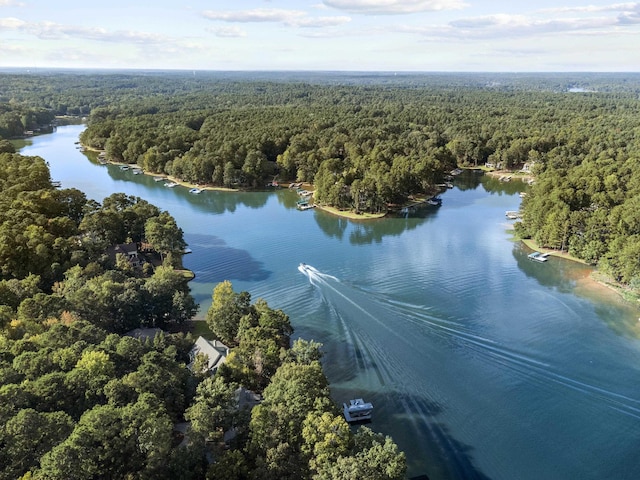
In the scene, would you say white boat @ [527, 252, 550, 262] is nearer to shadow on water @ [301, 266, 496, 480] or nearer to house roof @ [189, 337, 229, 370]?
shadow on water @ [301, 266, 496, 480]

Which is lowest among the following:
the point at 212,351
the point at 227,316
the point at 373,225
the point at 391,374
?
the point at 391,374

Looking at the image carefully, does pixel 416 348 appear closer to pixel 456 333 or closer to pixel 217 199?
pixel 456 333

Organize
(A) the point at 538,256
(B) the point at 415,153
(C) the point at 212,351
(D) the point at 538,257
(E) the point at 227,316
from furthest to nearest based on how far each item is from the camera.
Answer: (B) the point at 415,153 → (A) the point at 538,256 → (D) the point at 538,257 → (E) the point at 227,316 → (C) the point at 212,351

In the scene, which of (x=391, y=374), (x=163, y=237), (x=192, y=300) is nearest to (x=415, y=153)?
(x=163, y=237)

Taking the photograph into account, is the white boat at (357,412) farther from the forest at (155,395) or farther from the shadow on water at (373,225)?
the shadow on water at (373,225)

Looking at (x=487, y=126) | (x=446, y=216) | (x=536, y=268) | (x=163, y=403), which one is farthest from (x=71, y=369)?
(x=487, y=126)
